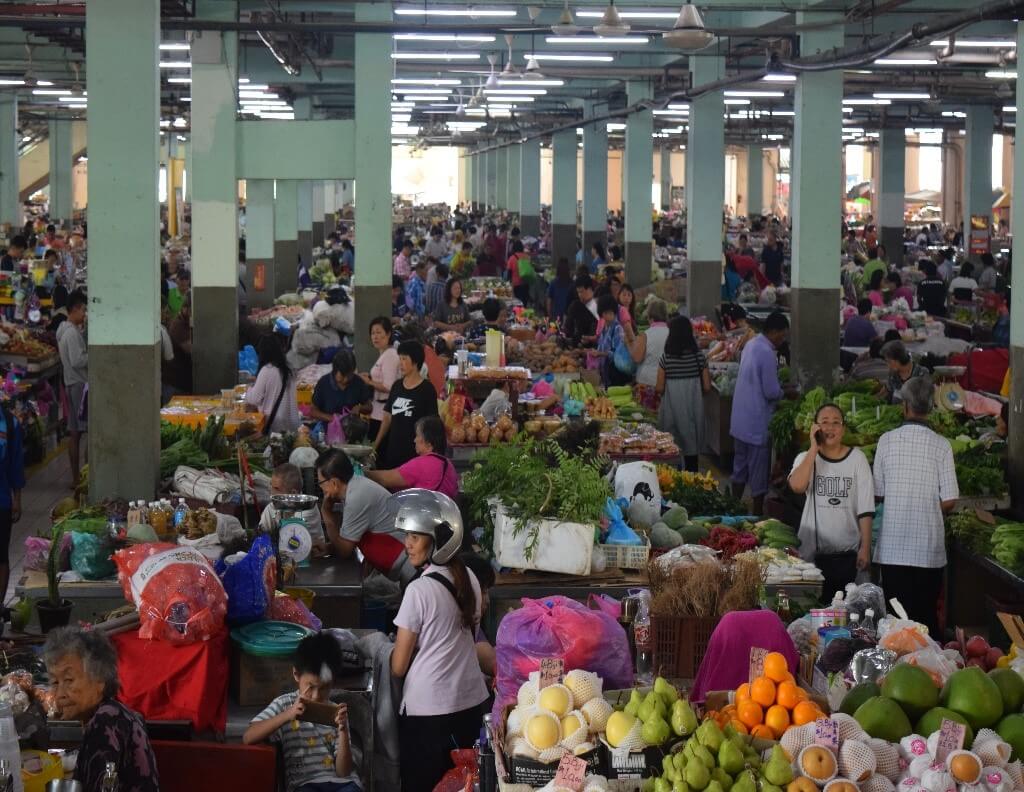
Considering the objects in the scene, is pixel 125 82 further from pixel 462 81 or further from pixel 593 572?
pixel 462 81

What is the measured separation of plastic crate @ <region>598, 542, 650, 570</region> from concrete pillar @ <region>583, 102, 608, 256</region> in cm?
2196

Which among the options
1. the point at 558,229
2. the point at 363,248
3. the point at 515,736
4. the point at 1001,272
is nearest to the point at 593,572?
the point at 515,736

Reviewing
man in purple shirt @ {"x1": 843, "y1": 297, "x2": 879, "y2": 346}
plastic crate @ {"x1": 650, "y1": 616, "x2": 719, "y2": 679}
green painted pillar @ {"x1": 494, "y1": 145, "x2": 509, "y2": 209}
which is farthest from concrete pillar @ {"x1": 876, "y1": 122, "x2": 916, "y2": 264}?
plastic crate @ {"x1": 650, "y1": 616, "x2": 719, "y2": 679}

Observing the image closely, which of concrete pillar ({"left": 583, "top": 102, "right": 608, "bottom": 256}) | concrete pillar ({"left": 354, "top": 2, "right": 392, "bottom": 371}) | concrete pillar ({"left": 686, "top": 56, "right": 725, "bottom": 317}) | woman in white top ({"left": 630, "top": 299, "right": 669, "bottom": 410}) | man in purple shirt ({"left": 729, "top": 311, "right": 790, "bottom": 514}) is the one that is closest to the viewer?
man in purple shirt ({"left": 729, "top": 311, "right": 790, "bottom": 514})

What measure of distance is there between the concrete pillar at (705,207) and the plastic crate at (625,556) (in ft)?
40.0

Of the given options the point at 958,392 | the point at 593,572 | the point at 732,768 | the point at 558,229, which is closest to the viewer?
the point at 732,768

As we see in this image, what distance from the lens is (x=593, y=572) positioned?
7.35m

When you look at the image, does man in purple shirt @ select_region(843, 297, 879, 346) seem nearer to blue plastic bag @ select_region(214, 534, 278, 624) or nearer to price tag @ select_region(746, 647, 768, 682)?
blue plastic bag @ select_region(214, 534, 278, 624)

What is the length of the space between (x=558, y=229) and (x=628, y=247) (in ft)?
25.3

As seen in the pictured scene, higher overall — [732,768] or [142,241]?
[142,241]

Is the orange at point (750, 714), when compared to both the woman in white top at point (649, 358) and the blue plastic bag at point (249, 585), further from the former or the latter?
the woman in white top at point (649, 358)

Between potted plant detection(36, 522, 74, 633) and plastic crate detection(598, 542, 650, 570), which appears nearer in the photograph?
potted plant detection(36, 522, 74, 633)

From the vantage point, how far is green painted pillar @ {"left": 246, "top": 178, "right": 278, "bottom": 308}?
2145cm

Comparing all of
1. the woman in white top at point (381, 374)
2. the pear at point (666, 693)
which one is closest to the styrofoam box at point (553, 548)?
the pear at point (666, 693)
